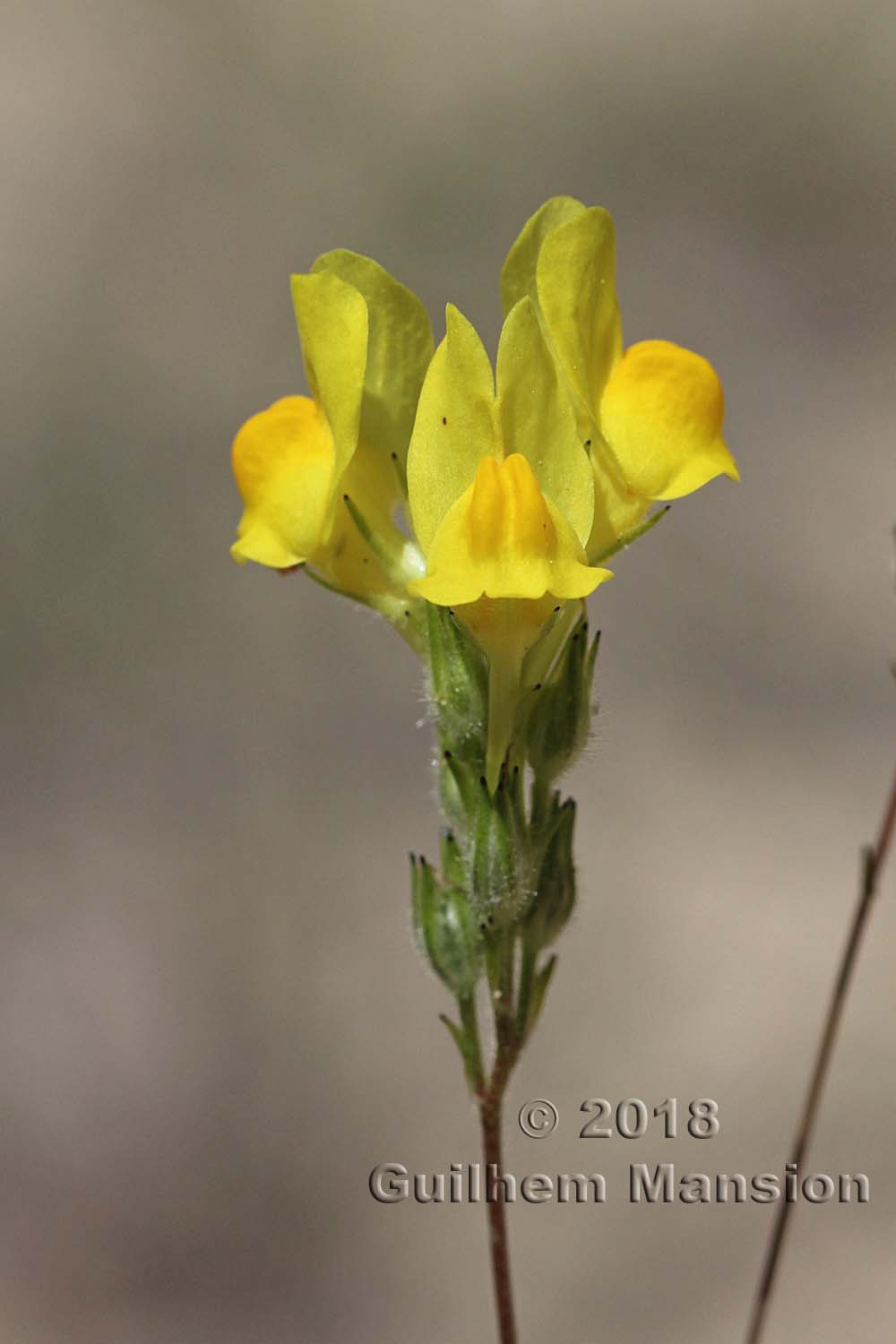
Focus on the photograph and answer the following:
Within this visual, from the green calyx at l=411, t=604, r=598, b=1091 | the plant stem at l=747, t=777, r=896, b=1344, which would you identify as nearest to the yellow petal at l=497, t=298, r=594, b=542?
the green calyx at l=411, t=604, r=598, b=1091

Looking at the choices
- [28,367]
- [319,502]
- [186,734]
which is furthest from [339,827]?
[319,502]

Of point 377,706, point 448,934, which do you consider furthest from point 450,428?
point 377,706

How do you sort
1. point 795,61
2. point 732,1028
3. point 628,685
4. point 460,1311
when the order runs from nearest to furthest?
point 460,1311
point 732,1028
point 628,685
point 795,61

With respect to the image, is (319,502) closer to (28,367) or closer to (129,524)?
(129,524)

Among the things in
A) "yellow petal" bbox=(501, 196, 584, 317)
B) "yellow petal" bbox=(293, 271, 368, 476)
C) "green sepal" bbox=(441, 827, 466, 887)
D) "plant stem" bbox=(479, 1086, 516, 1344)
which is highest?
"yellow petal" bbox=(501, 196, 584, 317)
